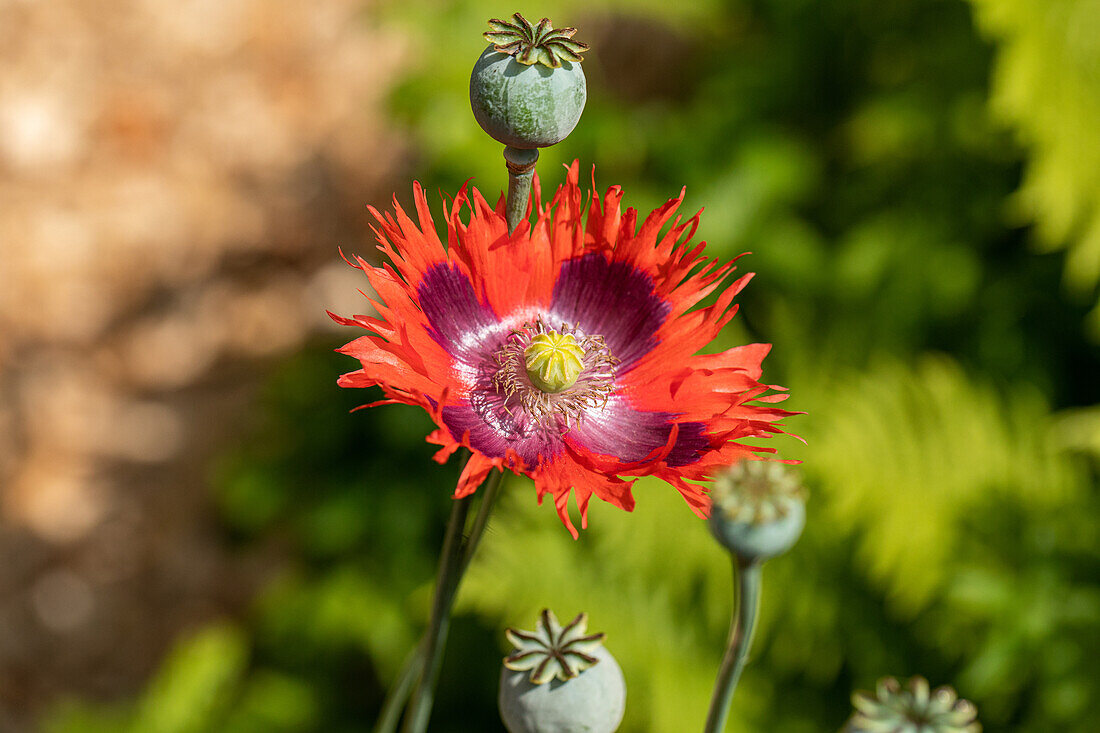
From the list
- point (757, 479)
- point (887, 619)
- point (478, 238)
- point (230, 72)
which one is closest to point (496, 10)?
point (230, 72)

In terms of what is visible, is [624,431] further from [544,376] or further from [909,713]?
[909,713]

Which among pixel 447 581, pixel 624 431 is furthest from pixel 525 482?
pixel 447 581

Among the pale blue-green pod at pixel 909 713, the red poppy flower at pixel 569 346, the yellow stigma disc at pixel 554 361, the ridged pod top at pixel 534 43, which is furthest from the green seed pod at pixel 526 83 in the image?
the pale blue-green pod at pixel 909 713

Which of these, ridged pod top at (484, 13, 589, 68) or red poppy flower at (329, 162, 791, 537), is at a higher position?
ridged pod top at (484, 13, 589, 68)

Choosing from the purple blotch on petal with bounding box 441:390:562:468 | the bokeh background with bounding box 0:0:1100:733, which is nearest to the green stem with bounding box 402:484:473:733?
the purple blotch on petal with bounding box 441:390:562:468

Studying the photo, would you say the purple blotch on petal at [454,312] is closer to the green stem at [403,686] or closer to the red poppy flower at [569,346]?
the red poppy flower at [569,346]

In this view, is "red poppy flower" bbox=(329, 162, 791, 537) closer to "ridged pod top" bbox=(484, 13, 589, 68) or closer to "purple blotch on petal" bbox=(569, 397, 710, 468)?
"purple blotch on petal" bbox=(569, 397, 710, 468)

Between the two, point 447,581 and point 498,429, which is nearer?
point 447,581
